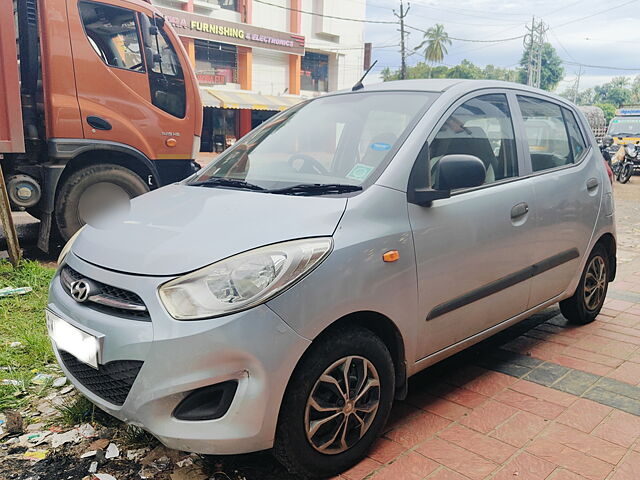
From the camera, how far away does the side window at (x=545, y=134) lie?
3498 mm

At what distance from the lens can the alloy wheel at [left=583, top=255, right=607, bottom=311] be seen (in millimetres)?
4137

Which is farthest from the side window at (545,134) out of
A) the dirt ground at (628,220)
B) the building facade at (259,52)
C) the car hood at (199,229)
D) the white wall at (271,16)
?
the white wall at (271,16)

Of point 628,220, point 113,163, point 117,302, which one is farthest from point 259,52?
point 117,302

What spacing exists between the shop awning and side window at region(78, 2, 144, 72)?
17.8 meters

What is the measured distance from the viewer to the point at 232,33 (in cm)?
2633

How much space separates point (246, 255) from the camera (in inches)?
81.3

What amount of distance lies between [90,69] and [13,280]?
7.68 ft

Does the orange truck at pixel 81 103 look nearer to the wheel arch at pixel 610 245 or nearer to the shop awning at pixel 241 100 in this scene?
the wheel arch at pixel 610 245

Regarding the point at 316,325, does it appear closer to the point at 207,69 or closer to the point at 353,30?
the point at 207,69

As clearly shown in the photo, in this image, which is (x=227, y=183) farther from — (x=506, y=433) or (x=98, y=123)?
(x=98, y=123)

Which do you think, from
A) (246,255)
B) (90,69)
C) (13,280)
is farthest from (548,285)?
(90,69)

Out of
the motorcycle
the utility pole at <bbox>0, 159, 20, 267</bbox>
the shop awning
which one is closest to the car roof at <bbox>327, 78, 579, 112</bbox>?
the utility pole at <bbox>0, 159, 20, 267</bbox>

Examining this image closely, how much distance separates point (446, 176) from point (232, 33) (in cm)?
2597

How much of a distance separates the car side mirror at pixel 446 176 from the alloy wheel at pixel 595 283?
1.95 meters
